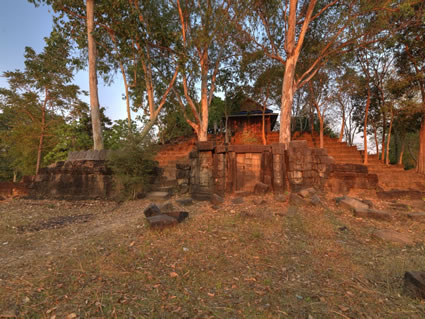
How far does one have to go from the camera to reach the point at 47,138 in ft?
55.4

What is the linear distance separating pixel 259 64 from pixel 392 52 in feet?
30.3

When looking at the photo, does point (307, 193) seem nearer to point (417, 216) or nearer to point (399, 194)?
point (417, 216)

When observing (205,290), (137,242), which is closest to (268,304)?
(205,290)

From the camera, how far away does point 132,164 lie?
26.8 feet

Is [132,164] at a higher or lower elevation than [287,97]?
lower

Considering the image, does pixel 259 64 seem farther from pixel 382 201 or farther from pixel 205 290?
pixel 205 290

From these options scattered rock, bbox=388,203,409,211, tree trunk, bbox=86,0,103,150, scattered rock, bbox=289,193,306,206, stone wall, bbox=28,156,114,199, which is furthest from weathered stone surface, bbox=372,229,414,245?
tree trunk, bbox=86,0,103,150

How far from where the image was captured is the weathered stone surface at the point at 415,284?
219cm

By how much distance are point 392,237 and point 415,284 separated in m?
2.20

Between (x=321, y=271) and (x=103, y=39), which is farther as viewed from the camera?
(x=103, y=39)

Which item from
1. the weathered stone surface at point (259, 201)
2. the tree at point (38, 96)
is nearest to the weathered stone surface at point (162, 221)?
the weathered stone surface at point (259, 201)

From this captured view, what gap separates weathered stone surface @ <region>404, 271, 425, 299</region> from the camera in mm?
2188

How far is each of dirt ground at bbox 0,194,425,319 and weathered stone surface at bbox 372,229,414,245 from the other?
12cm

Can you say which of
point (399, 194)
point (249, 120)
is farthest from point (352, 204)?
point (249, 120)
